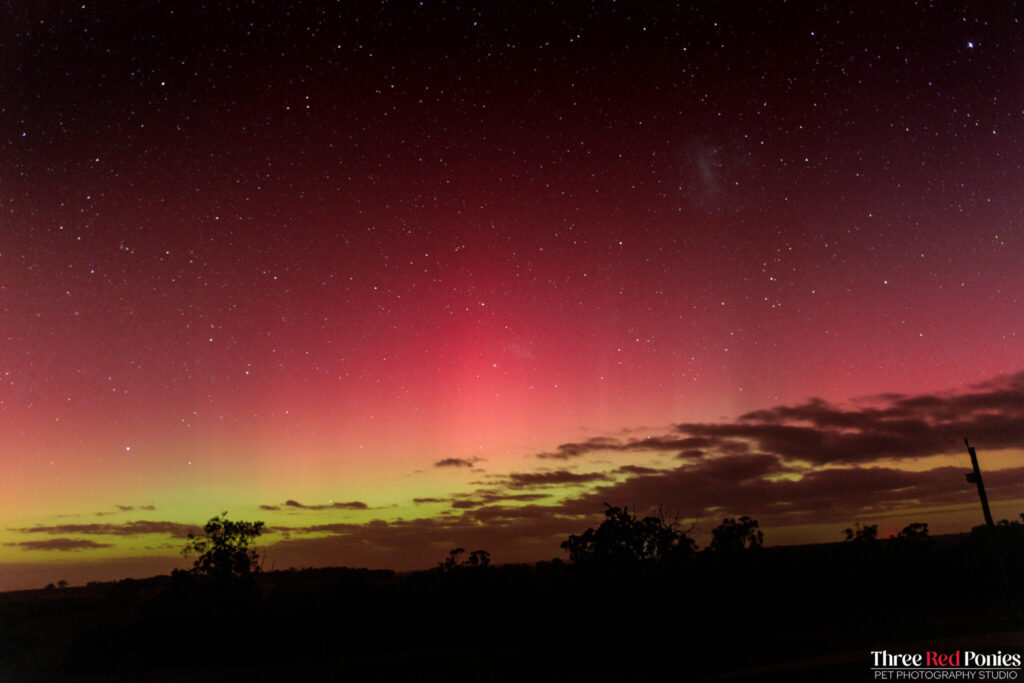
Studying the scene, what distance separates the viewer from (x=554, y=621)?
35719 mm

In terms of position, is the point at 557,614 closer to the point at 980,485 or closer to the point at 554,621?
the point at 554,621


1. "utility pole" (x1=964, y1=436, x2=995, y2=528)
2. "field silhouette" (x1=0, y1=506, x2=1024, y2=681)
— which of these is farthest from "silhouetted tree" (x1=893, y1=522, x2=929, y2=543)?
"utility pole" (x1=964, y1=436, x2=995, y2=528)

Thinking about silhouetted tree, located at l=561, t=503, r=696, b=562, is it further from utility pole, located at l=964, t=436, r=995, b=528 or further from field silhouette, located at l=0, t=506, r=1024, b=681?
utility pole, located at l=964, t=436, r=995, b=528

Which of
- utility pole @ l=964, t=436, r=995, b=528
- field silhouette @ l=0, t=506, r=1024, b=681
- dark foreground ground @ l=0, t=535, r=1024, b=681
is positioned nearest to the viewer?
utility pole @ l=964, t=436, r=995, b=528

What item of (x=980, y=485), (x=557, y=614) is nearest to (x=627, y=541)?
(x=557, y=614)

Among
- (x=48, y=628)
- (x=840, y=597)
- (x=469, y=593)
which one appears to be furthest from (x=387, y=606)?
(x=48, y=628)

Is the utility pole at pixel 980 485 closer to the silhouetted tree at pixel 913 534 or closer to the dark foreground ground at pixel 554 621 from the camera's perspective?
the dark foreground ground at pixel 554 621

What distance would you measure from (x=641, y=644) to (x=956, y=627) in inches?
428

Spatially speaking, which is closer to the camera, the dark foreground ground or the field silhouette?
the dark foreground ground

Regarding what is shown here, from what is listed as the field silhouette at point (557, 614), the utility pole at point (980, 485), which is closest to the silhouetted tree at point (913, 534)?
the field silhouette at point (557, 614)

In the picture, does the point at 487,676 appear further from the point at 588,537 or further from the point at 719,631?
the point at 588,537

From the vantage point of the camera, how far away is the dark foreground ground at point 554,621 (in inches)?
990

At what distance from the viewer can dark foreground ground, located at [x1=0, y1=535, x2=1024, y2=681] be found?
25.2 meters

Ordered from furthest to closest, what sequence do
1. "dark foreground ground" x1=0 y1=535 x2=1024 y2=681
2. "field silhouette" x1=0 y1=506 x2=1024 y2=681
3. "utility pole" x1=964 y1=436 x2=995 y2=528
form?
1. "field silhouette" x1=0 y1=506 x2=1024 y2=681
2. "dark foreground ground" x1=0 y1=535 x2=1024 y2=681
3. "utility pole" x1=964 y1=436 x2=995 y2=528
